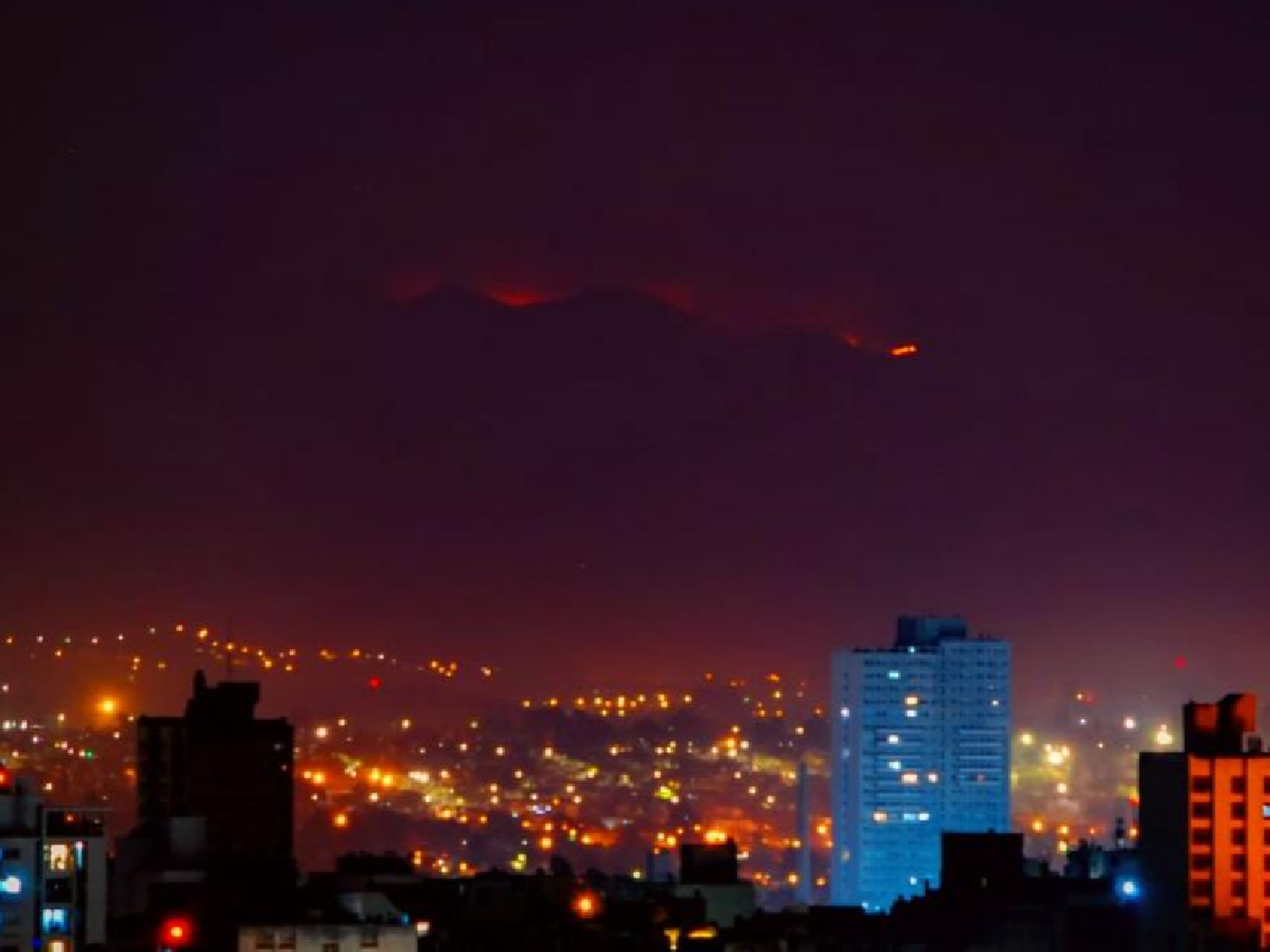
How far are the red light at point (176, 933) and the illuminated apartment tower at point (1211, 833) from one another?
2180 cm

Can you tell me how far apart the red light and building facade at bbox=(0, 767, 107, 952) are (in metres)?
1.51

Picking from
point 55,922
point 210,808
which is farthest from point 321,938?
point 210,808

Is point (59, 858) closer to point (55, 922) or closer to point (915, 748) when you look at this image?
point (55, 922)

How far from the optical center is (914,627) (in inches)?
5925

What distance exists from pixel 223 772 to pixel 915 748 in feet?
183

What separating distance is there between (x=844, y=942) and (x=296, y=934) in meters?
23.8

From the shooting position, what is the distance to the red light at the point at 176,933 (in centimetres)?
5709

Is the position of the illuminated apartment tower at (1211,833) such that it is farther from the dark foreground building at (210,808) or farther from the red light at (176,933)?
the red light at (176,933)

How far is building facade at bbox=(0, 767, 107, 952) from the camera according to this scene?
53.9 m

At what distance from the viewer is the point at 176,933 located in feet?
189

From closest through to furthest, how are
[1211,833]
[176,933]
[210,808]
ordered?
1. [176,933]
2. [1211,833]
3. [210,808]

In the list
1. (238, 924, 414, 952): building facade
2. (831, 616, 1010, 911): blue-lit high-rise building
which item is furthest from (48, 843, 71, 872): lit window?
(831, 616, 1010, 911): blue-lit high-rise building

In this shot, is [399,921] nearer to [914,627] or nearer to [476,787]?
[476,787]

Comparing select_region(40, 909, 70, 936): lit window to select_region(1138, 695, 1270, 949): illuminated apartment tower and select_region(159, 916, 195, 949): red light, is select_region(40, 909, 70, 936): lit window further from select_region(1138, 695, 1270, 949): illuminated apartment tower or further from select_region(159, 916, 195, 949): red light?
select_region(1138, 695, 1270, 949): illuminated apartment tower
